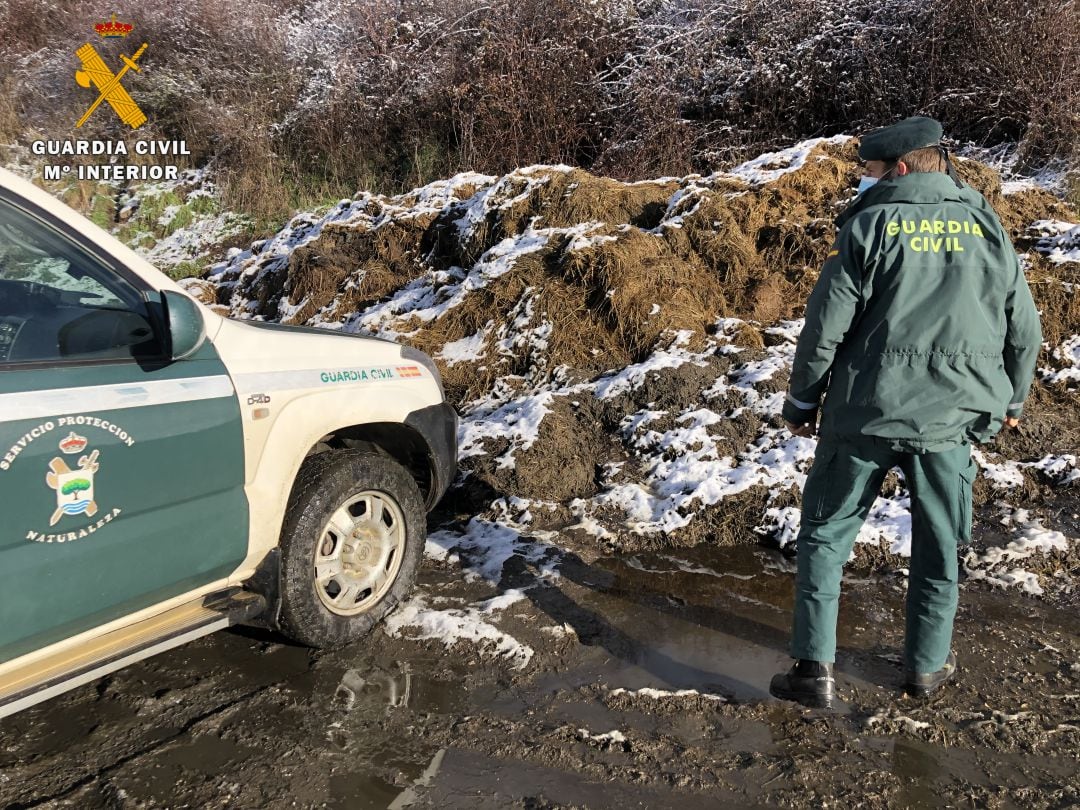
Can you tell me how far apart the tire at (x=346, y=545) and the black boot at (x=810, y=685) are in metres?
1.69

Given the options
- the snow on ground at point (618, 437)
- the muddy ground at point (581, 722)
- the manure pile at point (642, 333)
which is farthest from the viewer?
the manure pile at point (642, 333)

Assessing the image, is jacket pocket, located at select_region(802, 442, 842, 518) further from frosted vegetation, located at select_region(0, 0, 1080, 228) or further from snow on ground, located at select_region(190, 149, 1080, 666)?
frosted vegetation, located at select_region(0, 0, 1080, 228)

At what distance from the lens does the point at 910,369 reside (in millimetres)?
2812

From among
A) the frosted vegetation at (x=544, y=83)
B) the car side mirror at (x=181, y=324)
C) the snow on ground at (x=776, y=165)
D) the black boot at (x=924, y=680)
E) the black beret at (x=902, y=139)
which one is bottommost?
the black boot at (x=924, y=680)

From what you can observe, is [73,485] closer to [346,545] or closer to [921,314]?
[346,545]

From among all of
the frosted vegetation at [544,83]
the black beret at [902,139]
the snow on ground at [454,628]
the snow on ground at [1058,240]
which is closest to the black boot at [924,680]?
the snow on ground at [454,628]

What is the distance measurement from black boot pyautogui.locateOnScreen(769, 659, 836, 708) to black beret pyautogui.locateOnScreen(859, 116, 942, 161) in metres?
1.87

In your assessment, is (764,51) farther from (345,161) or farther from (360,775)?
(360,775)

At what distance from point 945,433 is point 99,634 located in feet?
9.42

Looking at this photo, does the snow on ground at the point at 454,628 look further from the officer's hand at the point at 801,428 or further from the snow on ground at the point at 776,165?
the snow on ground at the point at 776,165

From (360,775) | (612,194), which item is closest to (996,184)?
(612,194)

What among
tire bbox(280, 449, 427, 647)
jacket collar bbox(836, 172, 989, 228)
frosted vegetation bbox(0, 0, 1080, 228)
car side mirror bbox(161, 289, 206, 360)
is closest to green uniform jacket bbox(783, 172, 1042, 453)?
jacket collar bbox(836, 172, 989, 228)

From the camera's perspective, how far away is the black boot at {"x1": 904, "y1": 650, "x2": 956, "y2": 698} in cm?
311

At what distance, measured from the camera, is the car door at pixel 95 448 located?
92.0 inches
